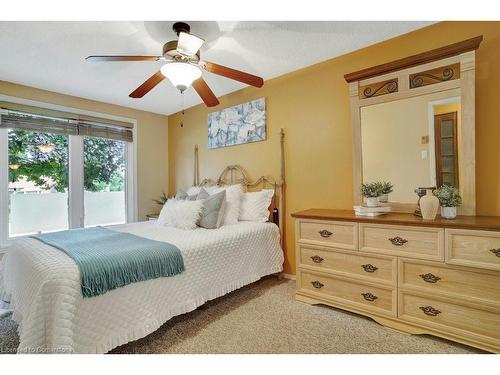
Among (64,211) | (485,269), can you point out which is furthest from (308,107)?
(64,211)

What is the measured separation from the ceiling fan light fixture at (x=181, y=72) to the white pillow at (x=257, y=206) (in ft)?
4.77

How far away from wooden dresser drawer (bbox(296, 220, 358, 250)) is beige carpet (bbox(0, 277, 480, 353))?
1.88 ft

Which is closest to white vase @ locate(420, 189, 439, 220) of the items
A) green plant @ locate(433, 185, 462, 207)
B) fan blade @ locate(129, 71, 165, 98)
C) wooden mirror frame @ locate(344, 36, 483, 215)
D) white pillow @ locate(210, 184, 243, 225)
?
green plant @ locate(433, 185, 462, 207)

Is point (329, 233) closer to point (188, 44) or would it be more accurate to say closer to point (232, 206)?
point (232, 206)

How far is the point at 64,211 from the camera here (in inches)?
129

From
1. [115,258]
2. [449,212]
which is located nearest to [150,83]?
[115,258]

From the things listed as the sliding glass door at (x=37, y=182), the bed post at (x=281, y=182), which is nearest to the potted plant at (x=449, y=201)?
the bed post at (x=281, y=182)

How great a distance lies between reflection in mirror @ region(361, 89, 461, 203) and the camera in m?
1.88

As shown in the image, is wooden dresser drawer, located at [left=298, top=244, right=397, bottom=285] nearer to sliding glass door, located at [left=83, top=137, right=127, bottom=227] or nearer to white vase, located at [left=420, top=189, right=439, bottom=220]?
white vase, located at [left=420, top=189, right=439, bottom=220]

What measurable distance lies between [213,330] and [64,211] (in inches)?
107

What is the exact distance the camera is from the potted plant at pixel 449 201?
5.57 ft

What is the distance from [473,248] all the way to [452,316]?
18.0 inches

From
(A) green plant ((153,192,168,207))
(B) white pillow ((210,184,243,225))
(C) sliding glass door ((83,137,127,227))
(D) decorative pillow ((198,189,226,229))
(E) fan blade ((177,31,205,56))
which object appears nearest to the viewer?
(E) fan blade ((177,31,205,56))
